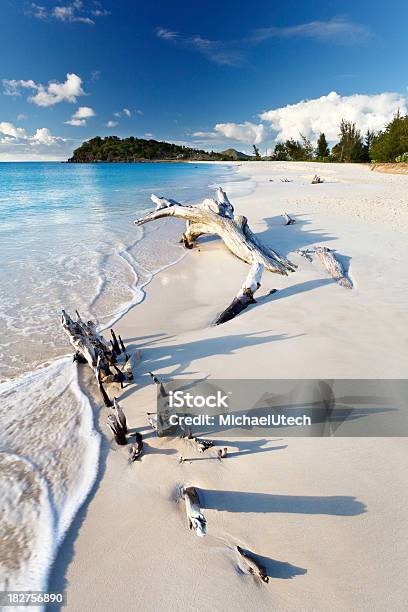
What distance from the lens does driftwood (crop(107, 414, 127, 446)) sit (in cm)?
260

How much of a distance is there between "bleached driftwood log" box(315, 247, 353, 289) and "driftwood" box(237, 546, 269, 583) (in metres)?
4.41

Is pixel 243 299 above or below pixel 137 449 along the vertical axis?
above

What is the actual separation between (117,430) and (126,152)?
17516 centimetres

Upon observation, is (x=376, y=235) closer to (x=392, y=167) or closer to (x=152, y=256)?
(x=152, y=256)

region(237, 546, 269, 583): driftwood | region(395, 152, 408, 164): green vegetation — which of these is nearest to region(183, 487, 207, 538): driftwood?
region(237, 546, 269, 583): driftwood

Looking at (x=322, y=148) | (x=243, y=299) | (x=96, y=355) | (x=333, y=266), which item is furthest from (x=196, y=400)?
(x=322, y=148)

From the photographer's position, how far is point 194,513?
1.94m

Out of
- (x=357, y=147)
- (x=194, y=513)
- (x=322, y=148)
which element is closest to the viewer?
(x=194, y=513)

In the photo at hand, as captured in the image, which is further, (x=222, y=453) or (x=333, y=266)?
(x=333, y=266)

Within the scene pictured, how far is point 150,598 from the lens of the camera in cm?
168

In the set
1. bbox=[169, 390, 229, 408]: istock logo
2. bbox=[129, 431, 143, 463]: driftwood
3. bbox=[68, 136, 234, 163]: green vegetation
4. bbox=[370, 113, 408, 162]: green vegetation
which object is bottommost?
bbox=[129, 431, 143, 463]: driftwood

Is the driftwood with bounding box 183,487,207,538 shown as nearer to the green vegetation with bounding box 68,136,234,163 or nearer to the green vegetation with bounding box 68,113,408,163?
the green vegetation with bounding box 68,113,408,163

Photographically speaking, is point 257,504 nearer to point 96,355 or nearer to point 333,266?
point 96,355
